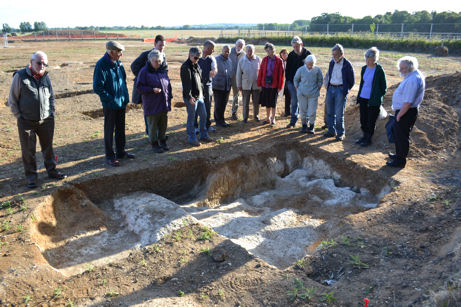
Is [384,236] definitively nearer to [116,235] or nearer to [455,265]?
[455,265]

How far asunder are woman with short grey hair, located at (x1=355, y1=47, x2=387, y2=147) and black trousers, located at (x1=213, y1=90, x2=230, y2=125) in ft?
10.2

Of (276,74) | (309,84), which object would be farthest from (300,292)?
(276,74)

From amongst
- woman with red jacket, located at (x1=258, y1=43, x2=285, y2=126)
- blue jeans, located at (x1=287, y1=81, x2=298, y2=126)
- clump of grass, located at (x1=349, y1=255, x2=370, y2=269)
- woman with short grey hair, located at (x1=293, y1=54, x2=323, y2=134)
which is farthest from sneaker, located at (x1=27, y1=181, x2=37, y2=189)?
blue jeans, located at (x1=287, y1=81, x2=298, y2=126)

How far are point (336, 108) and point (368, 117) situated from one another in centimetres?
71

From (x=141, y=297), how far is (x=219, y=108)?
574 cm

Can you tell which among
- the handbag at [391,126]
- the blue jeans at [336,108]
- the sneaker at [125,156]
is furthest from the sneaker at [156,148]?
the handbag at [391,126]

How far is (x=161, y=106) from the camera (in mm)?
6820

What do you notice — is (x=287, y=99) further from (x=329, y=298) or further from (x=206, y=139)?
(x=329, y=298)

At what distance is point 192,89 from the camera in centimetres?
728

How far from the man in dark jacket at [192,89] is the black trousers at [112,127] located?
4.35 feet

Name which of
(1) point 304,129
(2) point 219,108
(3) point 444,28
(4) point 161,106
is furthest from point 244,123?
(3) point 444,28

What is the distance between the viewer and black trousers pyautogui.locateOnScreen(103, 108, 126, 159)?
6367 millimetres

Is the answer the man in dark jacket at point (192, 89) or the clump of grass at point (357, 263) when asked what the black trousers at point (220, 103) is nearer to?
the man in dark jacket at point (192, 89)

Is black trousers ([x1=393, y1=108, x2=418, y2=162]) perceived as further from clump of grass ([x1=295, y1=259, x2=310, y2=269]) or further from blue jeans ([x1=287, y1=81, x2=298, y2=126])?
clump of grass ([x1=295, y1=259, x2=310, y2=269])
